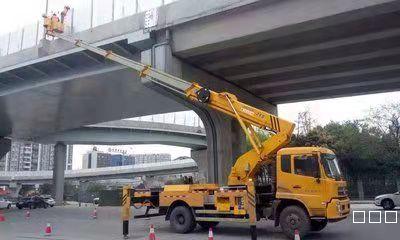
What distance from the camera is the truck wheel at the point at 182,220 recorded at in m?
15.2

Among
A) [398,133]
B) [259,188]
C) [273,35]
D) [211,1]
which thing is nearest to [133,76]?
[211,1]

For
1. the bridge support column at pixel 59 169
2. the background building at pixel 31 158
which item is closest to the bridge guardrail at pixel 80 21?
the bridge support column at pixel 59 169

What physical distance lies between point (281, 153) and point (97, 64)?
44.5 ft

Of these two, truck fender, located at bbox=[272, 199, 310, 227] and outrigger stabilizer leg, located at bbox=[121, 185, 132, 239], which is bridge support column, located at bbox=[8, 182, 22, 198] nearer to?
outrigger stabilizer leg, located at bbox=[121, 185, 132, 239]

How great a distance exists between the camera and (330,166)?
43.5 feet

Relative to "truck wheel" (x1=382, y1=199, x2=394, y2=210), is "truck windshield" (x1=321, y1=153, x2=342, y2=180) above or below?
above

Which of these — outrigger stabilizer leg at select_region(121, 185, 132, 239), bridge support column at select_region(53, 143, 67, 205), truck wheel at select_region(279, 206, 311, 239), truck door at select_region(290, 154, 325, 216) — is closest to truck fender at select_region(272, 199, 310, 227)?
truck wheel at select_region(279, 206, 311, 239)

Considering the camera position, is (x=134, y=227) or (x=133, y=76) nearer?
(x=134, y=227)

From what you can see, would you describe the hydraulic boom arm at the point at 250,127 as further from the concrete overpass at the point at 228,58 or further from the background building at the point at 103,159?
the background building at the point at 103,159

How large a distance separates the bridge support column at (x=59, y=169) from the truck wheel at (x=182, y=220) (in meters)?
45.0

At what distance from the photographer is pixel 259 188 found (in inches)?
567

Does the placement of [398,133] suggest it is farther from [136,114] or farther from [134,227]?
[134,227]

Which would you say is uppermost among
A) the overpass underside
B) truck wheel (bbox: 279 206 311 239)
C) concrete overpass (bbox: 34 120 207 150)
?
the overpass underside

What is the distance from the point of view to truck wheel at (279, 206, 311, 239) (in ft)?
42.4
